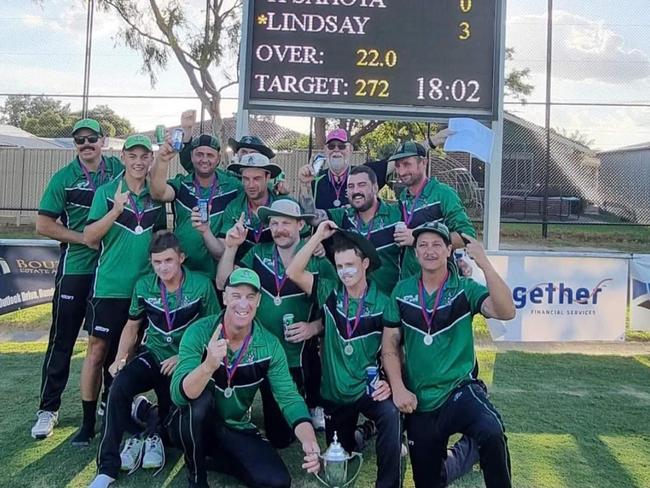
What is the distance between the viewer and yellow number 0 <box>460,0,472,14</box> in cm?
603

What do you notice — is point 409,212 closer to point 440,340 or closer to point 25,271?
point 440,340

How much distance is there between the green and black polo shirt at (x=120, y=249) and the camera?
3904mm

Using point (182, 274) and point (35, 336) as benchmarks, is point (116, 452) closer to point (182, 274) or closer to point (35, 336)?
point (182, 274)

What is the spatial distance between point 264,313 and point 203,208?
873 millimetres

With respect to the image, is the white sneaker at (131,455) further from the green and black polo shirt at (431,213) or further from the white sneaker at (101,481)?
the green and black polo shirt at (431,213)

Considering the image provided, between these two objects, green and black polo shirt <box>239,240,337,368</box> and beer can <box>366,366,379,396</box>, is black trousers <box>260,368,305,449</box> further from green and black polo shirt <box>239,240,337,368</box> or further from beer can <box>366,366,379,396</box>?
beer can <box>366,366,379,396</box>

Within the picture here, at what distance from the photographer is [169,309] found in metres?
3.70

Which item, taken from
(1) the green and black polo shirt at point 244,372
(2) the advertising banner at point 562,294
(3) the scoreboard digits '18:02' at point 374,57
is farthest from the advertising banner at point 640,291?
(1) the green and black polo shirt at point 244,372

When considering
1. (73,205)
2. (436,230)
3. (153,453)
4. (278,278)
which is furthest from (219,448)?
(73,205)

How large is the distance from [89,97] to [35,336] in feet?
26.9

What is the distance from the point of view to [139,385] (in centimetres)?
360

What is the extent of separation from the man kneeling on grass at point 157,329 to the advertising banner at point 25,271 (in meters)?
2.97

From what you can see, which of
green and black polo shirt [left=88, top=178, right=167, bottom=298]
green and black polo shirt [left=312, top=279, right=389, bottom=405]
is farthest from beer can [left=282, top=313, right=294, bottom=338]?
green and black polo shirt [left=88, top=178, right=167, bottom=298]

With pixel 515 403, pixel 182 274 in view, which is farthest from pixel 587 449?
pixel 182 274
